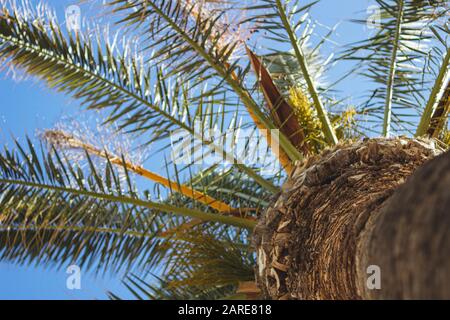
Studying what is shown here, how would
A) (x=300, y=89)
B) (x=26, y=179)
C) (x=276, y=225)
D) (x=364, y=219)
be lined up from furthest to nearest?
(x=300, y=89)
(x=26, y=179)
(x=276, y=225)
(x=364, y=219)

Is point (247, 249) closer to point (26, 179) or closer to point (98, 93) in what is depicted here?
point (26, 179)

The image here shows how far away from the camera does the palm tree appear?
10.3 ft

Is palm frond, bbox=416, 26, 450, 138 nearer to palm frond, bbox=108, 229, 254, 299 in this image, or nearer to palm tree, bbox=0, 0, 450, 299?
palm tree, bbox=0, 0, 450, 299

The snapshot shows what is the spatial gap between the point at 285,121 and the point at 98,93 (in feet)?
5.87

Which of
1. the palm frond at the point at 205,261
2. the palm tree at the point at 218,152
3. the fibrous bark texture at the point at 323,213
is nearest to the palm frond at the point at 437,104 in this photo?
the palm tree at the point at 218,152

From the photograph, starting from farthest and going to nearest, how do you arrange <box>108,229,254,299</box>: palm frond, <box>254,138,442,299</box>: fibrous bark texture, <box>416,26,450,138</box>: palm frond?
<box>416,26,450,138</box>: palm frond
<box>108,229,254,299</box>: palm frond
<box>254,138,442,299</box>: fibrous bark texture

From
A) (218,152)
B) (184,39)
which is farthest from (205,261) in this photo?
→ (184,39)

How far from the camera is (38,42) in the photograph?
17.0 feet

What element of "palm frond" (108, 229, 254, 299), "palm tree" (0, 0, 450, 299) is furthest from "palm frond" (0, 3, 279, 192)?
"palm frond" (108, 229, 254, 299)

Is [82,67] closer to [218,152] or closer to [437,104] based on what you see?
[218,152]

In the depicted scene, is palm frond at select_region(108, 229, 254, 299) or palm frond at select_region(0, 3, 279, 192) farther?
palm frond at select_region(0, 3, 279, 192)
